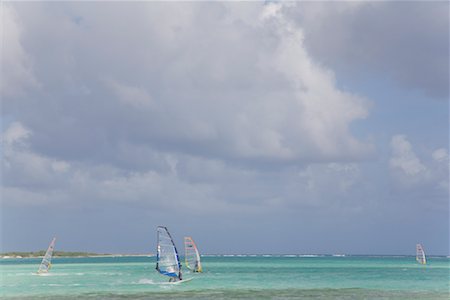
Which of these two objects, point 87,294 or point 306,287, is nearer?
point 87,294

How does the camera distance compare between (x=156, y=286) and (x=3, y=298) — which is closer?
(x=3, y=298)

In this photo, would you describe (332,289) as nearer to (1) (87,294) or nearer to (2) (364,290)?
(2) (364,290)

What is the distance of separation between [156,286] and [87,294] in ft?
37.7

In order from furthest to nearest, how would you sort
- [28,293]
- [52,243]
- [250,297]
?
1. [52,243]
2. [28,293]
3. [250,297]

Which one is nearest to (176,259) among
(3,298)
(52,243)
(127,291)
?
(127,291)

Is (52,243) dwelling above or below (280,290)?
above

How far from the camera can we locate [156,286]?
6844cm

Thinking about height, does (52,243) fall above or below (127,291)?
above

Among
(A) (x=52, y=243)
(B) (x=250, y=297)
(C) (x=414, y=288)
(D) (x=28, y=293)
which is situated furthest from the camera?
(A) (x=52, y=243)

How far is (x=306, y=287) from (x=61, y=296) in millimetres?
25703

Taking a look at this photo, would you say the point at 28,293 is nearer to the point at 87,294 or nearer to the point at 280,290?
the point at 87,294

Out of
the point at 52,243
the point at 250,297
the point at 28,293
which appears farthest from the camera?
the point at 52,243

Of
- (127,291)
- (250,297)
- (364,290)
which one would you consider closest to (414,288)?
(364,290)

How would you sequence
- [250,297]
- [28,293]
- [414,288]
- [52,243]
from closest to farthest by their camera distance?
[250,297]
[28,293]
[414,288]
[52,243]
